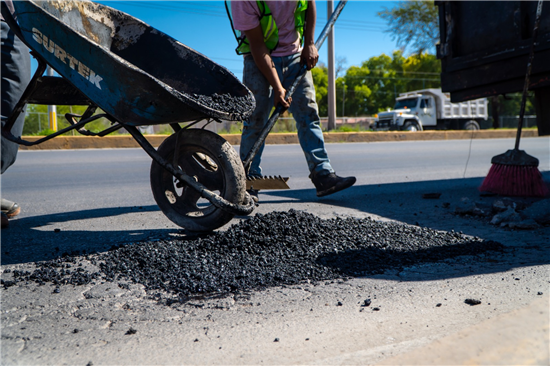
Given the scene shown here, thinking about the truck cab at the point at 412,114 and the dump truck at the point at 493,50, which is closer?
the dump truck at the point at 493,50

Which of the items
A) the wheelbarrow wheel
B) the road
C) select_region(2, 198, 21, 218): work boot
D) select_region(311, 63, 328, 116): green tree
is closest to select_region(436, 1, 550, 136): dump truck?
the road

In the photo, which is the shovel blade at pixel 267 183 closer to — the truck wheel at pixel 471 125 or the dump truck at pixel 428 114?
the dump truck at pixel 428 114

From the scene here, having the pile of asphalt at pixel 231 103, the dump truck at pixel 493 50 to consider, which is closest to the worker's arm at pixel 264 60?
the pile of asphalt at pixel 231 103

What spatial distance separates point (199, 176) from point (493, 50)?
3747mm

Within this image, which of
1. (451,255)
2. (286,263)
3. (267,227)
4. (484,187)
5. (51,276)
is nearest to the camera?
(51,276)

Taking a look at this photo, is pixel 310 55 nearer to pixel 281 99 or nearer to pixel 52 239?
pixel 281 99

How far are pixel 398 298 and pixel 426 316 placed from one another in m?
0.20

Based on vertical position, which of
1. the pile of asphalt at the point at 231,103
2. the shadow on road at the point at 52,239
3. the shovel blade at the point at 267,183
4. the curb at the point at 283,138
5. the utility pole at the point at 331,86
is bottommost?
the shadow on road at the point at 52,239

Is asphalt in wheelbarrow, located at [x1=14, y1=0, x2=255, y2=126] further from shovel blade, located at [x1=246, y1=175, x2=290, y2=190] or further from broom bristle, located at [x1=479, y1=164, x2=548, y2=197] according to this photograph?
broom bristle, located at [x1=479, y1=164, x2=548, y2=197]

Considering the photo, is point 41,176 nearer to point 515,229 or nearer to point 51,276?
point 51,276

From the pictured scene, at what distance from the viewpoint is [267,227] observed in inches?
110

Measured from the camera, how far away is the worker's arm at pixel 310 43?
12.5 feet

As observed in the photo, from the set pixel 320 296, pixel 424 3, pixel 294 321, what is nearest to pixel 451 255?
pixel 320 296

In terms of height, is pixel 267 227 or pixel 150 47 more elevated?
pixel 150 47
